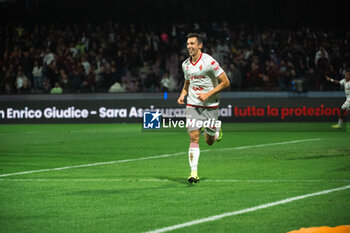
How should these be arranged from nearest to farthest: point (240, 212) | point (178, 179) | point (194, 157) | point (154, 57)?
point (240, 212), point (194, 157), point (178, 179), point (154, 57)

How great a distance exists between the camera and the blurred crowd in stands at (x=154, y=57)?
91.2ft

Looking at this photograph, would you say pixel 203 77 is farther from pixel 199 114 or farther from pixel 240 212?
pixel 240 212

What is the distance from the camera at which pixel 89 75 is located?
94.8 feet

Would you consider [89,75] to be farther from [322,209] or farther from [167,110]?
[322,209]

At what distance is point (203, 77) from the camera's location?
10562mm

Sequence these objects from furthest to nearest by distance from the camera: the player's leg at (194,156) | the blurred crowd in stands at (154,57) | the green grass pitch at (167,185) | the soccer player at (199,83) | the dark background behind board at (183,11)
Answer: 1. the dark background behind board at (183,11)
2. the blurred crowd in stands at (154,57)
3. the soccer player at (199,83)
4. the player's leg at (194,156)
5. the green grass pitch at (167,185)

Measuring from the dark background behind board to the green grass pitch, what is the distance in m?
16.1

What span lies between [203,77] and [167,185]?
6.20 feet

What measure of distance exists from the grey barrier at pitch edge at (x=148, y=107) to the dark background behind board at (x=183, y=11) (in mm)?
7162

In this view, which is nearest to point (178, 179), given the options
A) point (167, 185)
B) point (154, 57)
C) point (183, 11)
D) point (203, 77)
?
point (167, 185)

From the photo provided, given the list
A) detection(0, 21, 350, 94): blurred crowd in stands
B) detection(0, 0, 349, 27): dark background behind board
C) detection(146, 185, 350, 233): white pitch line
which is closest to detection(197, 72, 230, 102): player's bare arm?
detection(146, 185, 350, 233): white pitch line

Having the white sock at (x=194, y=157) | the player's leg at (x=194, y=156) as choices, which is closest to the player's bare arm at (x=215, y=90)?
the player's leg at (x=194, y=156)

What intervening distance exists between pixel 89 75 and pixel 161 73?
10.7 ft

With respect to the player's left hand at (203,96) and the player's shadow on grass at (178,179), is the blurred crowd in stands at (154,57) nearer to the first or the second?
the player's shadow on grass at (178,179)
